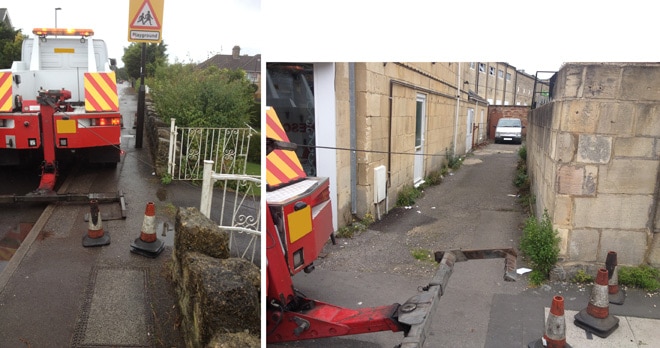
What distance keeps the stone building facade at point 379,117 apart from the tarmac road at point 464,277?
169 mm

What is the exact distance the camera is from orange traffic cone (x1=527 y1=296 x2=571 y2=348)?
205 centimetres

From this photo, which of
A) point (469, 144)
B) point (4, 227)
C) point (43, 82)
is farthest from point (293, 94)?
point (43, 82)

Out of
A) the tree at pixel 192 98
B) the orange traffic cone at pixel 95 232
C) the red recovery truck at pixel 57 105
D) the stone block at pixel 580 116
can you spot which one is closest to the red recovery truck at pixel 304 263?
the stone block at pixel 580 116

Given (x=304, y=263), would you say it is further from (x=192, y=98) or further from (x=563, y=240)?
(x=192, y=98)

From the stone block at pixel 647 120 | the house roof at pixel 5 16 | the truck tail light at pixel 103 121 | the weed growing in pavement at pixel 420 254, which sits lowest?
the weed growing in pavement at pixel 420 254

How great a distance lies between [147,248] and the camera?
314cm

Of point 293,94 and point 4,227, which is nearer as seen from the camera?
point 293,94

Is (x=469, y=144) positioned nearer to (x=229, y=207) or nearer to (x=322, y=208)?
(x=322, y=208)

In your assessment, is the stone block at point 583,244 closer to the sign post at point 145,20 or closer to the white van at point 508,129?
the white van at point 508,129

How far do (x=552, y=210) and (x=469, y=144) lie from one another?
1.59ft

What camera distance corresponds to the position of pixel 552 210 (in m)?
2.25

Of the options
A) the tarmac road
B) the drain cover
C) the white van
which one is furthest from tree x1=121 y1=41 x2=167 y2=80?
the white van

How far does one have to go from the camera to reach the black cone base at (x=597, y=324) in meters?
2.18

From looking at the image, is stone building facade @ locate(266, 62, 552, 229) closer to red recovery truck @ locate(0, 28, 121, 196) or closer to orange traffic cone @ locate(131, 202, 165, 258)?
orange traffic cone @ locate(131, 202, 165, 258)
